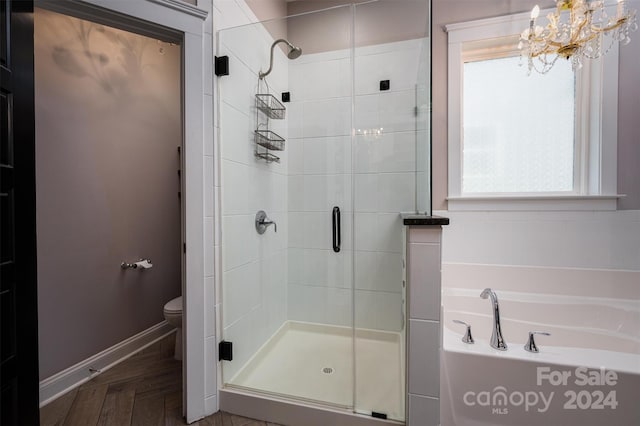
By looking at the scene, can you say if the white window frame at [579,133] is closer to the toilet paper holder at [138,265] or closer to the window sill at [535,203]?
the window sill at [535,203]

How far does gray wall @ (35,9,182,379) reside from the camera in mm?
1662

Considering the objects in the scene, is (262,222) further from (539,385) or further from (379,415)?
(539,385)

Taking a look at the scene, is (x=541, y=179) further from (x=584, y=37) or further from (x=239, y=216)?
→ (x=239, y=216)

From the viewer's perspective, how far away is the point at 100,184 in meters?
1.97

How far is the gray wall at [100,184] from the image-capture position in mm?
1662

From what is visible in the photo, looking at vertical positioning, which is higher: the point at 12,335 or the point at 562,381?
the point at 12,335

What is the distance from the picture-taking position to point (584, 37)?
1634 millimetres

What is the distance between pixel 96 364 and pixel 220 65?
84.2 inches

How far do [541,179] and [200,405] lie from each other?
2.68m

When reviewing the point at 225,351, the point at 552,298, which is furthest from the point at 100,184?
the point at 552,298

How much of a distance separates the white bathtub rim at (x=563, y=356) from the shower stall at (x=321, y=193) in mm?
341

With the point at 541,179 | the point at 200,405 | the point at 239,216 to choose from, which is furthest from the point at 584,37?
the point at 200,405

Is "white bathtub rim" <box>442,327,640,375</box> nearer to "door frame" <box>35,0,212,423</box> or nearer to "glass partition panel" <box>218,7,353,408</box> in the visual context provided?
"glass partition panel" <box>218,7,353,408</box>

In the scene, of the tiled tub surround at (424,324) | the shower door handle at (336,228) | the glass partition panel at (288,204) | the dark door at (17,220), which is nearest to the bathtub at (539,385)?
the tiled tub surround at (424,324)
